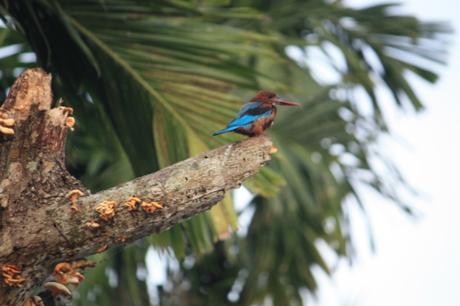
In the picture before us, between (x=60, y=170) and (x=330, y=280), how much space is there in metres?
4.52

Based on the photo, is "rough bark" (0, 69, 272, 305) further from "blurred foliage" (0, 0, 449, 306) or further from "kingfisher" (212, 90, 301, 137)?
"blurred foliage" (0, 0, 449, 306)

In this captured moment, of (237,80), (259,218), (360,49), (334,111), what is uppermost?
(360,49)

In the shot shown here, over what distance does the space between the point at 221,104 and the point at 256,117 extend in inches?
37.4

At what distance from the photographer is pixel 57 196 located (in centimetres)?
316

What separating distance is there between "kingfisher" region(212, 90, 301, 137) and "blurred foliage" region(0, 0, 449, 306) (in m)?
0.68

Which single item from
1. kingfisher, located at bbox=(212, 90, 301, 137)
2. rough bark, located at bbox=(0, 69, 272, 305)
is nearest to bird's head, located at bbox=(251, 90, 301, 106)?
kingfisher, located at bbox=(212, 90, 301, 137)

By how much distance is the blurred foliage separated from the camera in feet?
15.1

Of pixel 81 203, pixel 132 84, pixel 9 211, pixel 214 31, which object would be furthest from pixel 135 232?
pixel 214 31

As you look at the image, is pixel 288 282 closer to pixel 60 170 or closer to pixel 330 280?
pixel 330 280

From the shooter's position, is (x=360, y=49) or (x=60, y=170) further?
(x=360, y=49)

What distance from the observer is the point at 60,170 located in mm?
3229

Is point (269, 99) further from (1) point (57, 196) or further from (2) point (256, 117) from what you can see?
(1) point (57, 196)

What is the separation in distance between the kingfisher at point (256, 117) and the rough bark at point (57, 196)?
15.4 inches

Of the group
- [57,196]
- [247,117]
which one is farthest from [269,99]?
[57,196]
